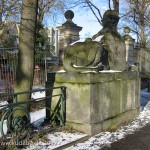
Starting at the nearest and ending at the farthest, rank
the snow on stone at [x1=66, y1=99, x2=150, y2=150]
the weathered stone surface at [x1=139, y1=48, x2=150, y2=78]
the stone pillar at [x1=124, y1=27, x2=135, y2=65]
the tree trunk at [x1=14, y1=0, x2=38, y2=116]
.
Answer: the snow on stone at [x1=66, y1=99, x2=150, y2=150]
the tree trunk at [x1=14, y1=0, x2=38, y2=116]
the stone pillar at [x1=124, y1=27, x2=135, y2=65]
the weathered stone surface at [x1=139, y1=48, x2=150, y2=78]

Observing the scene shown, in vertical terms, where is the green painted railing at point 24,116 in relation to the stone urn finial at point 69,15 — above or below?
below

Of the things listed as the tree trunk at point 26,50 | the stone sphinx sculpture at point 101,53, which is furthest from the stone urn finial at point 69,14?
the tree trunk at point 26,50

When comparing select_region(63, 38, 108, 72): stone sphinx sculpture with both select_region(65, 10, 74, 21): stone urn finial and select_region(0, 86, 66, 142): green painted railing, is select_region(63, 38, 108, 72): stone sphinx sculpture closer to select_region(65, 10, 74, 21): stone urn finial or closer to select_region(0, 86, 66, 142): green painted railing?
select_region(0, 86, 66, 142): green painted railing

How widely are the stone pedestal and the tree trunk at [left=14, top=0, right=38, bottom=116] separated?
0.77m

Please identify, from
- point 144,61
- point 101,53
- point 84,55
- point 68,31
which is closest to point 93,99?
point 84,55

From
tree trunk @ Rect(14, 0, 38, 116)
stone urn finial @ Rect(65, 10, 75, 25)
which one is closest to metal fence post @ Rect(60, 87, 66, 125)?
tree trunk @ Rect(14, 0, 38, 116)

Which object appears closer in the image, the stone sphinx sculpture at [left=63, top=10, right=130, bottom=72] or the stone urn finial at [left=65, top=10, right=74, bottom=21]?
the stone sphinx sculpture at [left=63, top=10, right=130, bottom=72]

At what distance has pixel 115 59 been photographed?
689cm

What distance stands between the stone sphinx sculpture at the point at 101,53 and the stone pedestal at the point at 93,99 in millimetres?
320

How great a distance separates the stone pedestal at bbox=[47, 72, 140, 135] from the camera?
5.50 m

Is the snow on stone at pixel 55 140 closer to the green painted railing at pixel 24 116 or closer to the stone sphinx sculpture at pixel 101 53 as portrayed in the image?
the green painted railing at pixel 24 116

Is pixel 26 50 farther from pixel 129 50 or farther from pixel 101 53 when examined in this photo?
pixel 129 50

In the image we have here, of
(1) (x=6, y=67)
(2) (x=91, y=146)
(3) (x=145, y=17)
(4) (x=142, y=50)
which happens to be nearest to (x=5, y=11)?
(4) (x=142, y=50)

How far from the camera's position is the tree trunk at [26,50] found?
5387mm
